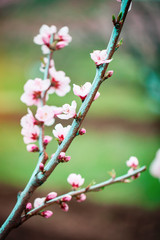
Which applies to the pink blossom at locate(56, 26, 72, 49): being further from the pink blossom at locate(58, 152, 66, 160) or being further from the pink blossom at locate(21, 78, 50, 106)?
the pink blossom at locate(58, 152, 66, 160)

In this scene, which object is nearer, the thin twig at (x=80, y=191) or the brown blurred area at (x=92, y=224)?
the thin twig at (x=80, y=191)

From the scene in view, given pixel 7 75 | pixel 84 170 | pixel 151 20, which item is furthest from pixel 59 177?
pixel 7 75

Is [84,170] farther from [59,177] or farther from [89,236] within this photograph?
[89,236]

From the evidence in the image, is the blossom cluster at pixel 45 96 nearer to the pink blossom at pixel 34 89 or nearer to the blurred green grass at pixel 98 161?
the pink blossom at pixel 34 89

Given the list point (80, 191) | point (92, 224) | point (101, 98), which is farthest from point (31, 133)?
point (101, 98)

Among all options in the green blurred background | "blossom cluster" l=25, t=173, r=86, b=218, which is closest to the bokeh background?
the green blurred background

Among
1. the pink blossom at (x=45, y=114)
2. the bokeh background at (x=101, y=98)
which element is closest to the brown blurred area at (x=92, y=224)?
the bokeh background at (x=101, y=98)
